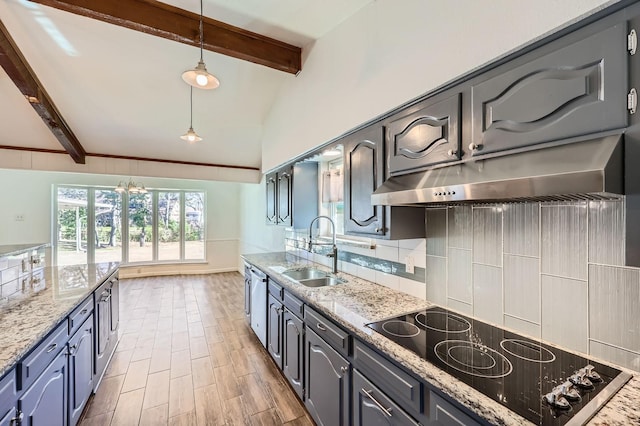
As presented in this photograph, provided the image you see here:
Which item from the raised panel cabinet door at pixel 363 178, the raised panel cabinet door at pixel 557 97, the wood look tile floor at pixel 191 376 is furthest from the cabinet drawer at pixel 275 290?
the raised panel cabinet door at pixel 557 97

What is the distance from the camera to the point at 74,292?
6.82ft

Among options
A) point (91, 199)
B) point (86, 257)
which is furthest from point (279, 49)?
point (86, 257)

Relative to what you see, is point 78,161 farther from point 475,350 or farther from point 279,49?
point 475,350

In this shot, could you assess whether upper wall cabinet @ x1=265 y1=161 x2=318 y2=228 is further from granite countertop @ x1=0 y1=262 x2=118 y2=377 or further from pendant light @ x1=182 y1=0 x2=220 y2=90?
granite countertop @ x1=0 y1=262 x2=118 y2=377

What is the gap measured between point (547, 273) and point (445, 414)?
0.78 m

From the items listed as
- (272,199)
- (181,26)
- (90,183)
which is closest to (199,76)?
(181,26)

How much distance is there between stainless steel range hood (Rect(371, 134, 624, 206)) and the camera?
820 millimetres

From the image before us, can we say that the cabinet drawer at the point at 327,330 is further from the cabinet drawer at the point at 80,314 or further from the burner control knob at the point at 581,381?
the cabinet drawer at the point at 80,314

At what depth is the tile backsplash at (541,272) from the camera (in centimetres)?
109

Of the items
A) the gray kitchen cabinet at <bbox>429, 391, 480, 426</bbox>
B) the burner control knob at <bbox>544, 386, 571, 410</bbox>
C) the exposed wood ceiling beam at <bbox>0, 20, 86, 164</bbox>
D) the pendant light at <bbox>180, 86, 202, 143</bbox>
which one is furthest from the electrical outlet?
the exposed wood ceiling beam at <bbox>0, 20, 86, 164</bbox>

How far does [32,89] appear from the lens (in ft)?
9.61

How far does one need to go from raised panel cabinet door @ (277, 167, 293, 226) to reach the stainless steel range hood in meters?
2.02

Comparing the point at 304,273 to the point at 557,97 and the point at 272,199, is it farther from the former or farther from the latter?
the point at 557,97

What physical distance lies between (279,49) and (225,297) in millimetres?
4046
